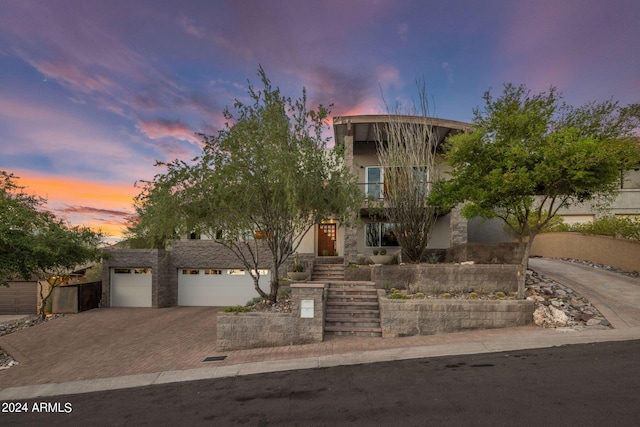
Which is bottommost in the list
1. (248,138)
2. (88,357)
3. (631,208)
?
(88,357)

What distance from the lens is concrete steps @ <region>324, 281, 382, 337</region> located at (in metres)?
10.7

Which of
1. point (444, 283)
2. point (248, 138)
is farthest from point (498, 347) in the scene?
point (248, 138)

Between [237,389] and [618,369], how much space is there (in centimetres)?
719

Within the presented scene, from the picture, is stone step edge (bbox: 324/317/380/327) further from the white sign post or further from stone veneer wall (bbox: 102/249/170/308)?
stone veneer wall (bbox: 102/249/170/308)

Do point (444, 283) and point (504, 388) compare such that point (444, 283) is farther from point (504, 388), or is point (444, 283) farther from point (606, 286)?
point (504, 388)

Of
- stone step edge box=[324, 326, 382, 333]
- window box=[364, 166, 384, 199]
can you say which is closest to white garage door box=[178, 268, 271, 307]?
window box=[364, 166, 384, 199]

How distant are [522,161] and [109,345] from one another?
1490 cm

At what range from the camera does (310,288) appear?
1023cm

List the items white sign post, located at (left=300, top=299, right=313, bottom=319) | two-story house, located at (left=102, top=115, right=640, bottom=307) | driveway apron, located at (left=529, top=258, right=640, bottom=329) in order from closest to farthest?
driveway apron, located at (left=529, top=258, right=640, bottom=329) → white sign post, located at (left=300, top=299, right=313, bottom=319) → two-story house, located at (left=102, top=115, right=640, bottom=307)

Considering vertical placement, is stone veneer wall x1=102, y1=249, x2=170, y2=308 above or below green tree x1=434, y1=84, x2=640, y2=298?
below

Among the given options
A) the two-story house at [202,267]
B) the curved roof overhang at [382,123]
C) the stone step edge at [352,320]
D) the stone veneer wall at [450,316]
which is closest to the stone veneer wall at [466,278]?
the stone veneer wall at [450,316]

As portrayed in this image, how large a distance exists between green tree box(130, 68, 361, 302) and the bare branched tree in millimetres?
4839

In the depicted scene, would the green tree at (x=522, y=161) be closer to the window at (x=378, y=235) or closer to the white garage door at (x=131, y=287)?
the window at (x=378, y=235)

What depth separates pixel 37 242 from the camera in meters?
14.2
